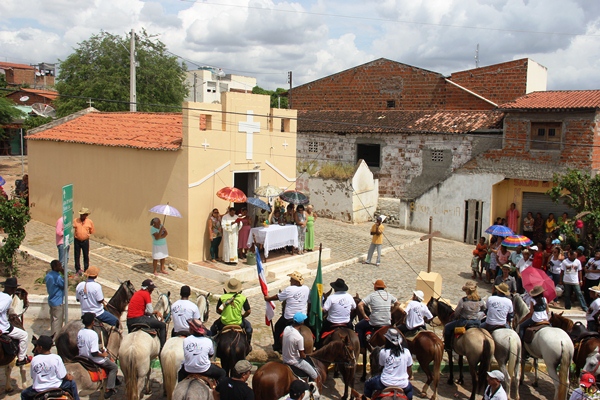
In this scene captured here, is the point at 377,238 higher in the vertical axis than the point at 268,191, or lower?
lower

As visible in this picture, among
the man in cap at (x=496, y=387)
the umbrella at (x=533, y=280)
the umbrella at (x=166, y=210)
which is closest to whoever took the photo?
the man in cap at (x=496, y=387)

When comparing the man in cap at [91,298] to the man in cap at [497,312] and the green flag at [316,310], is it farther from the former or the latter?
the man in cap at [497,312]

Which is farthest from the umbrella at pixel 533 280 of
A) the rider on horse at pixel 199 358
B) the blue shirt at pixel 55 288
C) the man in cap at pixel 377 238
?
the blue shirt at pixel 55 288

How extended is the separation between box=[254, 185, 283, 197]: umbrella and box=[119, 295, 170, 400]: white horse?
25.8 feet

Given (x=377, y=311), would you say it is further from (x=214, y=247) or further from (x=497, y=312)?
(x=214, y=247)

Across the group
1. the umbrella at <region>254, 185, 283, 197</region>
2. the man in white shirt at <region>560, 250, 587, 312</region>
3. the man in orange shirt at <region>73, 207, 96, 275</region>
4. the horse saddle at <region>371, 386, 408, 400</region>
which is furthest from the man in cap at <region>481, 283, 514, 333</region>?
the man in orange shirt at <region>73, 207, 96, 275</region>

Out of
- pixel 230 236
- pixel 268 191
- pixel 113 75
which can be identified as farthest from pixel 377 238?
pixel 113 75

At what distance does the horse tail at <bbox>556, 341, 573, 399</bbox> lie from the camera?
27.6ft

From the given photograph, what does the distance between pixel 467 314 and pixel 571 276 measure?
5441 millimetres

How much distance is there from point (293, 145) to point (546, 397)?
34.9 feet

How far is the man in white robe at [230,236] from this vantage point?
1472 cm

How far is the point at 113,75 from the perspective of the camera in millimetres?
33906

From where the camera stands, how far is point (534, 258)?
14469 mm

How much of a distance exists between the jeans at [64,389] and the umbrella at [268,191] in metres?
9.08
